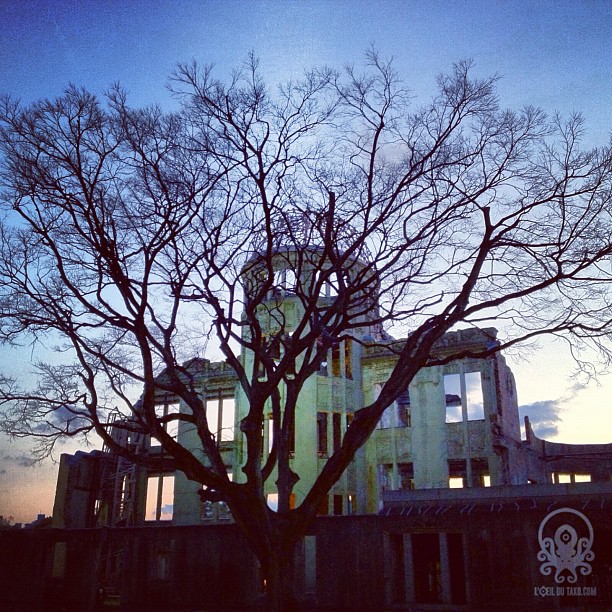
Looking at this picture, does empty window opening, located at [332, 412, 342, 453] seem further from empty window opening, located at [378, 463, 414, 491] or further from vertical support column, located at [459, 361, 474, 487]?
vertical support column, located at [459, 361, 474, 487]

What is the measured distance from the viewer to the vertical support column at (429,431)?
1137 inches

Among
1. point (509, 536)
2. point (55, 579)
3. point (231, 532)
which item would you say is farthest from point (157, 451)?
point (509, 536)

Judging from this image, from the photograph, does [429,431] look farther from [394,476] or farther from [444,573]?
[444,573]

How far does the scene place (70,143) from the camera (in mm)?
14086

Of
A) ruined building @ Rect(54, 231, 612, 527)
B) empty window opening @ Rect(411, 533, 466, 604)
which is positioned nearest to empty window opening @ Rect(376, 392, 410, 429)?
ruined building @ Rect(54, 231, 612, 527)

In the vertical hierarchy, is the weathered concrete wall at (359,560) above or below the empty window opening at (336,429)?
below

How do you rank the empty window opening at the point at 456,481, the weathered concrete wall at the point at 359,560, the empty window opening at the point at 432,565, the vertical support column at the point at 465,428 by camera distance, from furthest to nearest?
the empty window opening at the point at 456,481 < the vertical support column at the point at 465,428 < the empty window opening at the point at 432,565 < the weathered concrete wall at the point at 359,560

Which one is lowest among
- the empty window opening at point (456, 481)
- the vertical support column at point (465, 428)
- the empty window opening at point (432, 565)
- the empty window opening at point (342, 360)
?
the empty window opening at point (432, 565)

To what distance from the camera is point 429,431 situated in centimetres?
2961

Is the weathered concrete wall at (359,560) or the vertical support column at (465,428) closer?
the weathered concrete wall at (359,560)

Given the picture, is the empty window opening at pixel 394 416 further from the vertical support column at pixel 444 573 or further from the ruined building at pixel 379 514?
the vertical support column at pixel 444 573

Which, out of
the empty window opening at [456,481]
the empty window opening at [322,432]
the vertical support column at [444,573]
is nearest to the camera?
A: the vertical support column at [444,573]

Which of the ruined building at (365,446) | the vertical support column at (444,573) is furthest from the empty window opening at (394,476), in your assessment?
the vertical support column at (444,573)

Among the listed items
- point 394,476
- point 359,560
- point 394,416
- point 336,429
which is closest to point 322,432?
point 336,429
